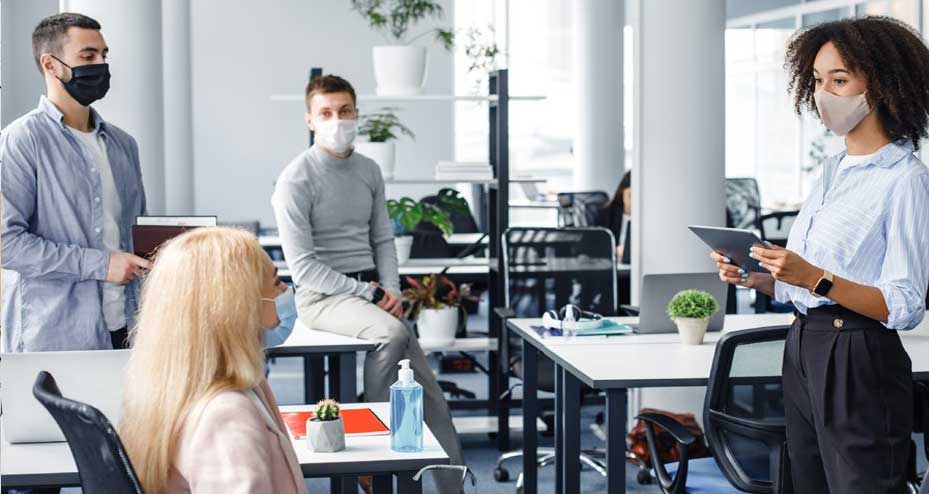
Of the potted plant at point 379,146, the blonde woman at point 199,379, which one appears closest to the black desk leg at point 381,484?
the blonde woman at point 199,379

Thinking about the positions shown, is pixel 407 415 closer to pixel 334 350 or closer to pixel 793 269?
pixel 793 269

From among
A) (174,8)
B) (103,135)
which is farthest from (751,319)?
(174,8)

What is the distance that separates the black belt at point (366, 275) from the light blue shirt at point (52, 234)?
53.1 inches

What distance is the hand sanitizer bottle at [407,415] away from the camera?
246 centimetres

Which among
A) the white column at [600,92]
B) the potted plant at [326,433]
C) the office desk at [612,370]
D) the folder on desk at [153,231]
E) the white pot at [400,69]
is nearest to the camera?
the potted plant at [326,433]

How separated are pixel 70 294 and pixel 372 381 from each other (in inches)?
51.3

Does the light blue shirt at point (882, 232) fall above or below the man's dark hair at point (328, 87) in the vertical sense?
below

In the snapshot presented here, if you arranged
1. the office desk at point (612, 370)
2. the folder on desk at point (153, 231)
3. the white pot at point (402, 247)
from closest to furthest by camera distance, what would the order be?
the folder on desk at point (153, 231) → the office desk at point (612, 370) → the white pot at point (402, 247)

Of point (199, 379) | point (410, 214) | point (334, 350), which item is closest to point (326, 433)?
point (199, 379)

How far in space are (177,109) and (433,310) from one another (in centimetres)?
364

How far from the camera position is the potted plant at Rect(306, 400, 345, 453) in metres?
2.45

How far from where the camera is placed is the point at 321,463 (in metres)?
2.37

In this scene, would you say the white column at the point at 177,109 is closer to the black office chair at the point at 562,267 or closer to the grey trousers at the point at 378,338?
the black office chair at the point at 562,267

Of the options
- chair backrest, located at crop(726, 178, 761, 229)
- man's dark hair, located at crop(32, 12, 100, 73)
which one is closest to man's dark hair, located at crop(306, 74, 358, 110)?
man's dark hair, located at crop(32, 12, 100, 73)
